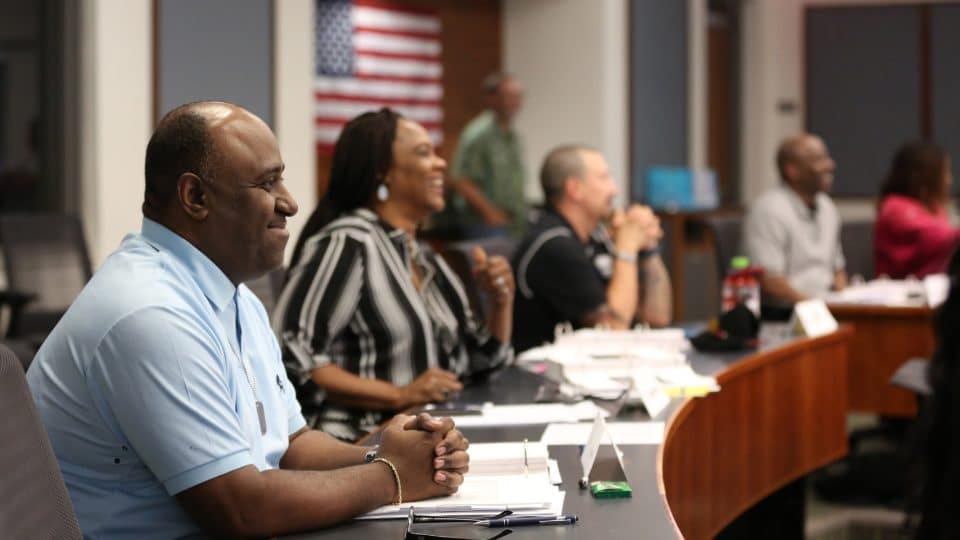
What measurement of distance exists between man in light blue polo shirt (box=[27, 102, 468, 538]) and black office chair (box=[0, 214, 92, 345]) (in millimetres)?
3415

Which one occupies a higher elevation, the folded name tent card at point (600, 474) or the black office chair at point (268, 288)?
the black office chair at point (268, 288)

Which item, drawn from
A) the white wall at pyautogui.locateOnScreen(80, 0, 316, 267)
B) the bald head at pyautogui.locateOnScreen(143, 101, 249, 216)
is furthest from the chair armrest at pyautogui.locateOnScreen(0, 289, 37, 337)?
the bald head at pyautogui.locateOnScreen(143, 101, 249, 216)

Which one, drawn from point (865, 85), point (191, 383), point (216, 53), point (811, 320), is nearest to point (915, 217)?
point (811, 320)

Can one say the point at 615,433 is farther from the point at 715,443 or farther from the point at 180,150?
the point at 180,150

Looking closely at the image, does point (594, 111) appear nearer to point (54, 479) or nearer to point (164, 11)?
point (164, 11)

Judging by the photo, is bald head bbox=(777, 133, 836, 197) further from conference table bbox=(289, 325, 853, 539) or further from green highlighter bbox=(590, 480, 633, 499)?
green highlighter bbox=(590, 480, 633, 499)

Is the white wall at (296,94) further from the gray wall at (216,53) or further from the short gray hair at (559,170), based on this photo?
the short gray hair at (559,170)

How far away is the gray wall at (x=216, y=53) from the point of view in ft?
19.0

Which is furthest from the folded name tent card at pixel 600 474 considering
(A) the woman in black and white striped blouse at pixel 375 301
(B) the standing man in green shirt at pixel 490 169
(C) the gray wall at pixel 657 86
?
(C) the gray wall at pixel 657 86

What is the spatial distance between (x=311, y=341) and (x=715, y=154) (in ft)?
27.7

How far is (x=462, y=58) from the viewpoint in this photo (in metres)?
8.39

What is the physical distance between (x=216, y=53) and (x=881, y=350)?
3.06m

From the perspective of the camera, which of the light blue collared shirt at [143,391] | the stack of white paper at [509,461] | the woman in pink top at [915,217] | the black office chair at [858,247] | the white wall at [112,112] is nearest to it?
the light blue collared shirt at [143,391]

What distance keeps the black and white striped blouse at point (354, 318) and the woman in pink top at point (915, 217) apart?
12.1 feet
